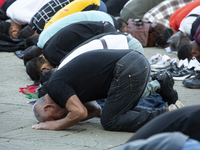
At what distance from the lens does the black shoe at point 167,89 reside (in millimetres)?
4047

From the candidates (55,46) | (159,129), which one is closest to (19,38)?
(55,46)

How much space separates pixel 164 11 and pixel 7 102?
19.5 ft

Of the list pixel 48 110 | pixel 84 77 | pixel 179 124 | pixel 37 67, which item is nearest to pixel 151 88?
pixel 84 77

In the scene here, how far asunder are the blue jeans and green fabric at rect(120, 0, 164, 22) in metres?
6.41

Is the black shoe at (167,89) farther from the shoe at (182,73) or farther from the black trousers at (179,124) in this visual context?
the black trousers at (179,124)

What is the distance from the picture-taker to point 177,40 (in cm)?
772

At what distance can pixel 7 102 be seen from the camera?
4.52 metres

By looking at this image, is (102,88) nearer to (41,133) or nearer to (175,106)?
(41,133)

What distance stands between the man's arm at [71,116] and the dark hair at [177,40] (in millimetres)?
4797

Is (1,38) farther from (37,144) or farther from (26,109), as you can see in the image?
(37,144)

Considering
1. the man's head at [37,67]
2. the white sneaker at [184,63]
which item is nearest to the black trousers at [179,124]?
the man's head at [37,67]

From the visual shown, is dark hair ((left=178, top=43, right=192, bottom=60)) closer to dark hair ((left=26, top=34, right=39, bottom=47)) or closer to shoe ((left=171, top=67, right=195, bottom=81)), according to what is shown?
shoe ((left=171, top=67, right=195, bottom=81))

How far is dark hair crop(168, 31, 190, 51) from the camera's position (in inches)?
299

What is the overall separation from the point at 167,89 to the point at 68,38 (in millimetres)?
1425
